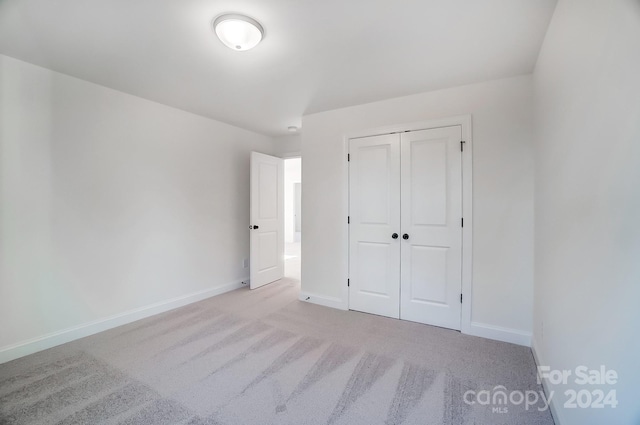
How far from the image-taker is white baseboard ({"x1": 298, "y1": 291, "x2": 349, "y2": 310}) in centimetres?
323

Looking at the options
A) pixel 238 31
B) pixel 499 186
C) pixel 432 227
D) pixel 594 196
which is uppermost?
pixel 238 31

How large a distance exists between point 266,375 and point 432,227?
6.67 ft

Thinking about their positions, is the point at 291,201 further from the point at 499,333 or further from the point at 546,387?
the point at 546,387

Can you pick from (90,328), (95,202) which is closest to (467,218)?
(95,202)

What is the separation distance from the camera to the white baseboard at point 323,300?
10.6 feet

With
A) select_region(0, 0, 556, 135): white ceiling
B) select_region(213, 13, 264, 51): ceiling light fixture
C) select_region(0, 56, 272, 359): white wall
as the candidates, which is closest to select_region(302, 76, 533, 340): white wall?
select_region(0, 0, 556, 135): white ceiling

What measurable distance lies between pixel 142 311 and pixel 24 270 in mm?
1075

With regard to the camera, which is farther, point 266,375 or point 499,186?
point 499,186

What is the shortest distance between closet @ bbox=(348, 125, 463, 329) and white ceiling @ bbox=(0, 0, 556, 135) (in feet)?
2.01

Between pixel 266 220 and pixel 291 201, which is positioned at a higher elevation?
pixel 291 201

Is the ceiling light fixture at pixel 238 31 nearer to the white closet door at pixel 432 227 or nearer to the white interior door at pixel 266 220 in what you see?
the white closet door at pixel 432 227

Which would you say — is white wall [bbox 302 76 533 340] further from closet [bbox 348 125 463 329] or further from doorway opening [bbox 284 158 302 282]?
doorway opening [bbox 284 158 302 282]

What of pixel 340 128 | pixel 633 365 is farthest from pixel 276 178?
pixel 633 365

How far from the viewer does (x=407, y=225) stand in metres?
2.85
